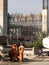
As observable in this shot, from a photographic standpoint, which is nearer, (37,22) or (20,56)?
(20,56)

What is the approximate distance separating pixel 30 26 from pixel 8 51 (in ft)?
165

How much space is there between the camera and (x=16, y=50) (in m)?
23.7

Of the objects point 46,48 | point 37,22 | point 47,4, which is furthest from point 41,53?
point 37,22

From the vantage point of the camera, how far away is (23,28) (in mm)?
77312

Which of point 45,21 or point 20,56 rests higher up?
point 45,21

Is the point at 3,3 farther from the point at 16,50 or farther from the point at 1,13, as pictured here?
the point at 16,50

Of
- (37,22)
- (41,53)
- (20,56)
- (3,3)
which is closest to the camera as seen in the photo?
(20,56)

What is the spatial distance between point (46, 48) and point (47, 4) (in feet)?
58.9

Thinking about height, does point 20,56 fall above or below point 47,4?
below

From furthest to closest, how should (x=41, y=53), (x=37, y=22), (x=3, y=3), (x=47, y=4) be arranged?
(x=37, y=22), (x=47, y=4), (x=3, y=3), (x=41, y=53)

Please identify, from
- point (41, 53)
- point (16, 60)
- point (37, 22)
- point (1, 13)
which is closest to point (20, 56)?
point (16, 60)

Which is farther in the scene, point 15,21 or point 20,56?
point 15,21

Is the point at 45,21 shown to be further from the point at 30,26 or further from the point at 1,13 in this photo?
the point at 30,26

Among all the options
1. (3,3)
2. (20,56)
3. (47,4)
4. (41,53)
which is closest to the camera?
(20,56)
